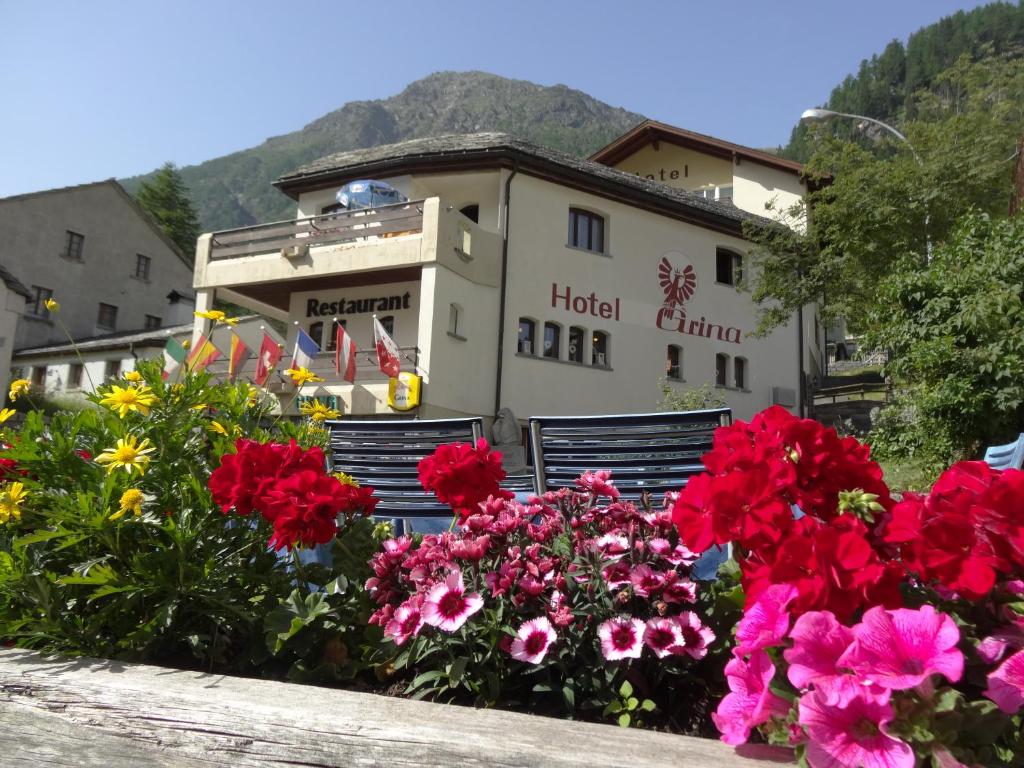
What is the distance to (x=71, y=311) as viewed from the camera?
36375 millimetres

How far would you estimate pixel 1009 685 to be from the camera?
1111 millimetres

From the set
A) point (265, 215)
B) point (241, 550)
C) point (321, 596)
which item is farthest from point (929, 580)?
point (265, 215)

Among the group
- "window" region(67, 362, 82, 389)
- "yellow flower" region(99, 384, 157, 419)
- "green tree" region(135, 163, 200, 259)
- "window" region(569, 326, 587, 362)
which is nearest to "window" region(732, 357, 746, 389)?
"window" region(569, 326, 587, 362)

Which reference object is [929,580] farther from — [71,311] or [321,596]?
[71,311]

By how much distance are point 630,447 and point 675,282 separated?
1870 centimetres

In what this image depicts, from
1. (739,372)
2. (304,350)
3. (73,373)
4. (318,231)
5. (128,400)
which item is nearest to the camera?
(128,400)

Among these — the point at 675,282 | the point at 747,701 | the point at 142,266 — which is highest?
the point at 142,266

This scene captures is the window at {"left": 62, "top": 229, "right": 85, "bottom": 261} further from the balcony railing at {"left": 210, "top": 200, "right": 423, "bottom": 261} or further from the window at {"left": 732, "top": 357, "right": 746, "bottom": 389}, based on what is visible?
the window at {"left": 732, "top": 357, "right": 746, "bottom": 389}

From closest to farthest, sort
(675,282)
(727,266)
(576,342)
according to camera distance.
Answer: (576,342) < (675,282) < (727,266)

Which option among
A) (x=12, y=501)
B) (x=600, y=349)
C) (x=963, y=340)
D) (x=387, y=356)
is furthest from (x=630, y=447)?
(x=600, y=349)

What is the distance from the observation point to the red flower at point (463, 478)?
94.2 inches

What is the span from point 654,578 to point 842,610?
2.05 ft

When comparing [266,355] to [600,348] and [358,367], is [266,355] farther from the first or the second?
[600,348]

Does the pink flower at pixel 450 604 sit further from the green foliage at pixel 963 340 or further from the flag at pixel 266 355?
the flag at pixel 266 355
